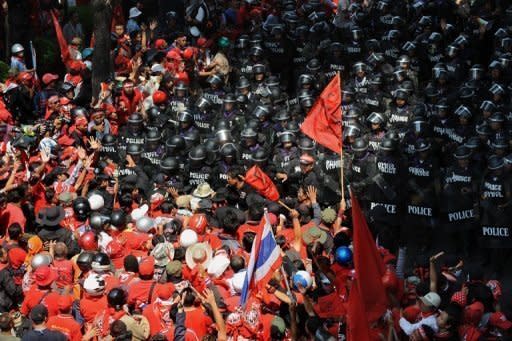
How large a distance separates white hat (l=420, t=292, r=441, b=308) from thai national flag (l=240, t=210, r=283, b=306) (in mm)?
1719

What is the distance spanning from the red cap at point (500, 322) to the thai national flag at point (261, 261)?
254 cm

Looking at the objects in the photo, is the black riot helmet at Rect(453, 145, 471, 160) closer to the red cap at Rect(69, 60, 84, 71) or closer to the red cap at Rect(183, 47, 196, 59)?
the red cap at Rect(183, 47, 196, 59)

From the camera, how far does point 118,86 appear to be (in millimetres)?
20484

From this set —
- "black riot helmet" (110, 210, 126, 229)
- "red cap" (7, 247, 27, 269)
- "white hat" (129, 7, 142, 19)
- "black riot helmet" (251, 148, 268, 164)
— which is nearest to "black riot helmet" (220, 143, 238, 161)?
"black riot helmet" (251, 148, 268, 164)

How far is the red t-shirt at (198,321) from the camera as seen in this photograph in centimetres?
1077

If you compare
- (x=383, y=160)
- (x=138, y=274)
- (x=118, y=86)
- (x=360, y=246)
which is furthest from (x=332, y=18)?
(x=360, y=246)

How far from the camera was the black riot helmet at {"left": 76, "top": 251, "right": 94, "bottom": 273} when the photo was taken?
39.6 feet

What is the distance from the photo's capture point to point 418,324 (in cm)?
1041

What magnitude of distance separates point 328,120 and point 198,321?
200 inches

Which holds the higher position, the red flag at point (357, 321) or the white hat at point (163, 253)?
the red flag at point (357, 321)

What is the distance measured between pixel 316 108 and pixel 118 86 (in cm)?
681

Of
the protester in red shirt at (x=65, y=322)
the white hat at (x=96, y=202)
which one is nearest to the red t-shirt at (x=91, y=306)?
the protester in red shirt at (x=65, y=322)

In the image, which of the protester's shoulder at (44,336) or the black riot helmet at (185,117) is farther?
the black riot helmet at (185,117)

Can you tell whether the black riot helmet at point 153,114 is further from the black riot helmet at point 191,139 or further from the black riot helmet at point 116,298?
the black riot helmet at point 116,298
